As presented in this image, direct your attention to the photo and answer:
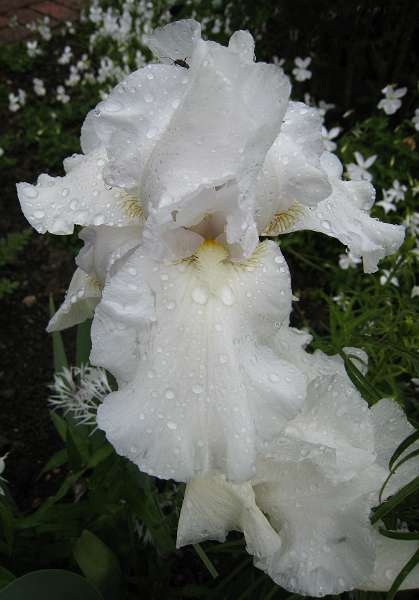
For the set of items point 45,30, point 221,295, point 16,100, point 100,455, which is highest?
point 221,295

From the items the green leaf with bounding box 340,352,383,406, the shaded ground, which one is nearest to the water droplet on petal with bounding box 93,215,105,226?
the green leaf with bounding box 340,352,383,406

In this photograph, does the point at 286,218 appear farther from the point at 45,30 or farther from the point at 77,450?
the point at 45,30

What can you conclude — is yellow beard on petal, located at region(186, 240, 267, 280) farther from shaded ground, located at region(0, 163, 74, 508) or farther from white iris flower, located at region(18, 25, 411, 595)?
shaded ground, located at region(0, 163, 74, 508)

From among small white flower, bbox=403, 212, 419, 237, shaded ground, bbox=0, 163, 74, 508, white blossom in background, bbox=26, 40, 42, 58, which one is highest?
small white flower, bbox=403, 212, 419, 237

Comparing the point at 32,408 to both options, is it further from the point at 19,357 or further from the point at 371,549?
the point at 371,549

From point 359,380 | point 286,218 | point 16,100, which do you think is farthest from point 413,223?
point 16,100

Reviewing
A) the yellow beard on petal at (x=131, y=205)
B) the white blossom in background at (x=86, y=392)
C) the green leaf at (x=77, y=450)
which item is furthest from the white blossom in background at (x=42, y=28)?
the yellow beard on petal at (x=131, y=205)

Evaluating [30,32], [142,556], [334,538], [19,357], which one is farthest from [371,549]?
[30,32]
